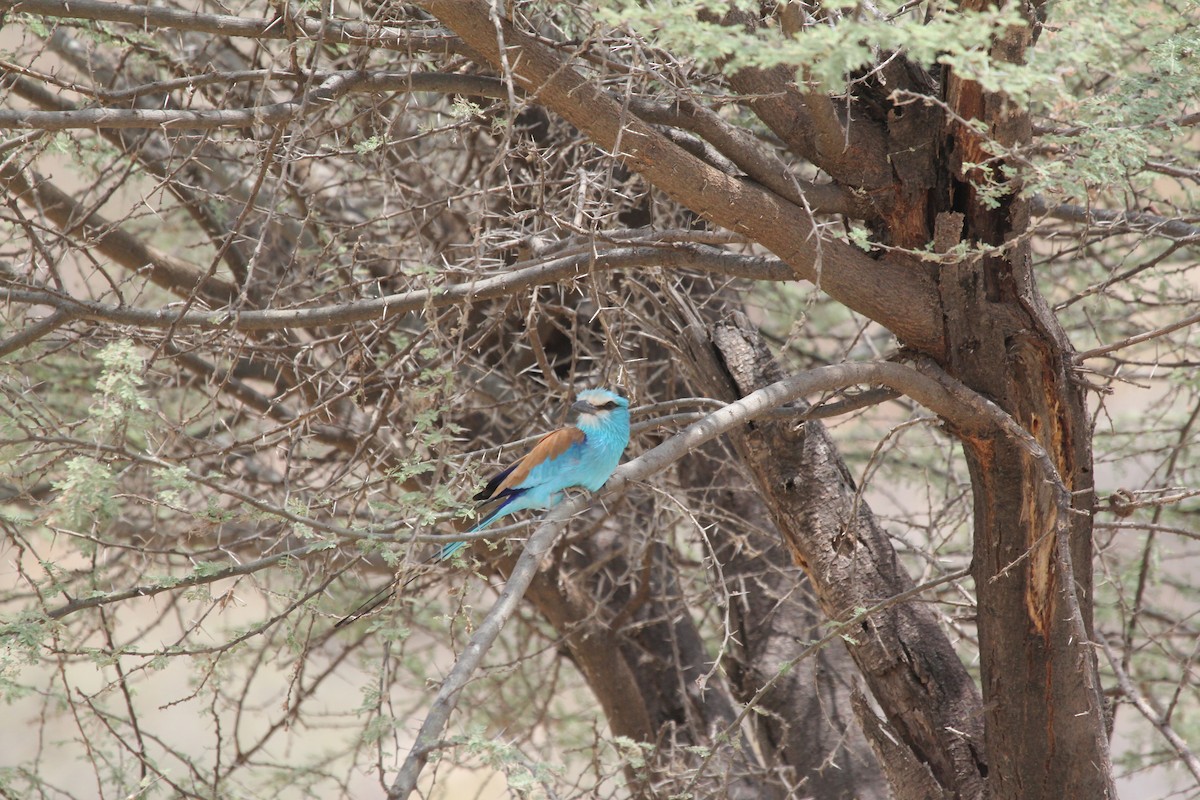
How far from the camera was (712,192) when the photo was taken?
303 cm

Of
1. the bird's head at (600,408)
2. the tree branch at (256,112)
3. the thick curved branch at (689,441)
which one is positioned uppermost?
the tree branch at (256,112)

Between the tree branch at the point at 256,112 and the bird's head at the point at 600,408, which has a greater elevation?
the tree branch at the point at 256,112

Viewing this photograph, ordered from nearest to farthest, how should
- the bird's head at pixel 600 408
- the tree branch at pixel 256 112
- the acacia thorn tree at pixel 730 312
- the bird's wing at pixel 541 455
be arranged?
the acacia thorn tree at pixel 730 312 → the tree branch at pixel 256 112 → the bird's wing at pixel 541 455 → the bird's head at pixel 600 408

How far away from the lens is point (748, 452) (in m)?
3.94

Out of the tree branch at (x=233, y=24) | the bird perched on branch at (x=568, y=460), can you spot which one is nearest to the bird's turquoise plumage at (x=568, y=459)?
the bird perched on branch at (x=568, y=460)

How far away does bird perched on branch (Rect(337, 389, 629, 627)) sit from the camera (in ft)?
11.4

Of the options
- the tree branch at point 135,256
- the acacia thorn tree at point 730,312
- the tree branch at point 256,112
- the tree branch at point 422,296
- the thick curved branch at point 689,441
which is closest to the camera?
the thick curved branch at point 689,441

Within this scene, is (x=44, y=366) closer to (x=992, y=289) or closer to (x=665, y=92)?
(x=665, y=92)

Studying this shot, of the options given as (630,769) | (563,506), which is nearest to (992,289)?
(563,506)

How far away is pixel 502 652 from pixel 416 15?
4403 mm

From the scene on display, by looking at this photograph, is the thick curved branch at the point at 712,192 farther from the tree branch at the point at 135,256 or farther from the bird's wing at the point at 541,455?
the tree branch at the point at 135,256

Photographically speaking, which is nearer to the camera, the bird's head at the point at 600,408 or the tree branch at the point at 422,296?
the tree branch at the point at 422,296

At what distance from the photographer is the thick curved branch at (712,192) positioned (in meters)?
2.84

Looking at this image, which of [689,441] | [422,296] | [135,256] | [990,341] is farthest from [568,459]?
[135,256]
